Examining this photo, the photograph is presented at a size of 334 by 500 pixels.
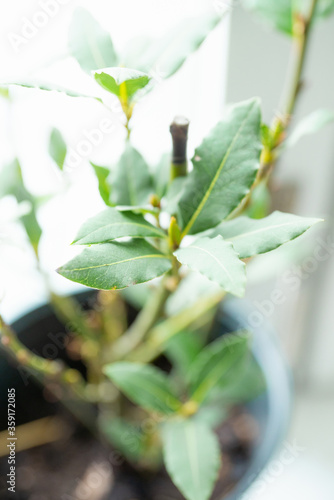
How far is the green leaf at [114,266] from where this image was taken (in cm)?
33

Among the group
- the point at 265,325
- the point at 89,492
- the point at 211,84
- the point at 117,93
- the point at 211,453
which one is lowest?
the point at 89,492

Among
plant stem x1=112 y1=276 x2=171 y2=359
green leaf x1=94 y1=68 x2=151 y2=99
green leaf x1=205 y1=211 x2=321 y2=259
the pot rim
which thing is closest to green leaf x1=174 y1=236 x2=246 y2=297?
green leaf x1=205 y1=211 x2=321 y2=259

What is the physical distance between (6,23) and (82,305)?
0.42 metres

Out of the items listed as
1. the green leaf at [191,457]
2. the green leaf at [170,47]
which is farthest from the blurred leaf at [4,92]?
the green leaf at [191,457]

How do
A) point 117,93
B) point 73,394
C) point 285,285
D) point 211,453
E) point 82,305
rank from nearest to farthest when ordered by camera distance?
1. point 117,93
2. point 211,453
3. point 73,394
4. point 82,305
5. point 285,285

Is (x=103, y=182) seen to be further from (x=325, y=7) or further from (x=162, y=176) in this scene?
(x=325, y=7)

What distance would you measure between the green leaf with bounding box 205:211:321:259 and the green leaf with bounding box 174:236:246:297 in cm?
2

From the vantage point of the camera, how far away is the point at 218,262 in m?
0.33

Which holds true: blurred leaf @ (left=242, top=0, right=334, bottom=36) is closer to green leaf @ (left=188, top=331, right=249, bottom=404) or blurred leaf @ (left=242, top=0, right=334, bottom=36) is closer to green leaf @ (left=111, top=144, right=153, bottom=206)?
green leaf @ (left=111, top=144, right=153, bottom=206)

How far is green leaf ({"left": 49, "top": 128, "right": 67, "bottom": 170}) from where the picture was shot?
54 centimetres

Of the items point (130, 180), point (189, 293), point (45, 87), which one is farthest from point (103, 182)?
point (189, 293)

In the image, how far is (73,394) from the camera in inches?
26.7

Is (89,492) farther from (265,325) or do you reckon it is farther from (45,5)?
(45,5)

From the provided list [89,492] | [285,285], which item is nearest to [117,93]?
[89,492]
